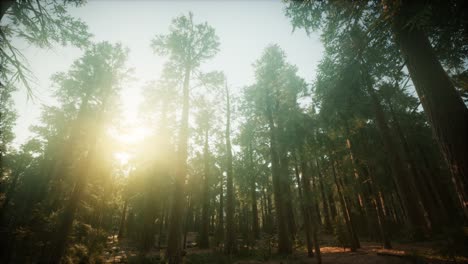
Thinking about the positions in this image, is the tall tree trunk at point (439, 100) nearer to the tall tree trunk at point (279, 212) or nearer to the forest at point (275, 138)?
the forest at point (275, 138)

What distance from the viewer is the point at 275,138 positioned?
14422 millimetres

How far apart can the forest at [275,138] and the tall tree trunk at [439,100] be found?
23 mm

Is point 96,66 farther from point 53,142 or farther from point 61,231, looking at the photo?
point 61,231

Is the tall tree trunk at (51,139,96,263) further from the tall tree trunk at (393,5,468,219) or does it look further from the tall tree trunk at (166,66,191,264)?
the tall tree trunk at (393,5,468,219)

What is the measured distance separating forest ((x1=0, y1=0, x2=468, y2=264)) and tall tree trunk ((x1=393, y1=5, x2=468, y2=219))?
0.08 feet

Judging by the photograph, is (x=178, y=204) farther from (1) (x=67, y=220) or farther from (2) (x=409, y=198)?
(2) (x=409, y=198)

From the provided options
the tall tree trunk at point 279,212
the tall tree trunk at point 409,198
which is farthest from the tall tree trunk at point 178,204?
the tall tree trunk at point 409,198

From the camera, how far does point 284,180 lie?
1483 cm

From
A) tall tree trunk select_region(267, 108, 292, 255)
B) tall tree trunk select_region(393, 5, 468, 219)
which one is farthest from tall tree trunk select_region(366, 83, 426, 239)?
tall tree trunk select_region(393, 5, 468, 219)

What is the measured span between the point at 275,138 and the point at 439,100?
1064 centimetres

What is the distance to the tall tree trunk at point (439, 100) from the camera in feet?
11.7

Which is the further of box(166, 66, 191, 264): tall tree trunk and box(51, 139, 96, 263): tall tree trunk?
box(51, 139, 96, 263): tall tree trunk

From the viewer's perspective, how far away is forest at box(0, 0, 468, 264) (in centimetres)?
477

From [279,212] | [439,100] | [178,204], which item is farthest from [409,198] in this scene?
[178,204]
